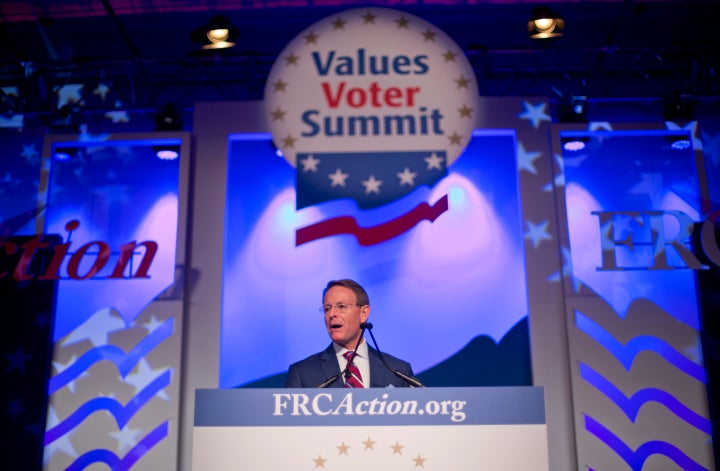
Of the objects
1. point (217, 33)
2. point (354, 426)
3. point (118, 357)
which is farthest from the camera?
point (118, 357)

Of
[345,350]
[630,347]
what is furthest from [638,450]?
[345,350]

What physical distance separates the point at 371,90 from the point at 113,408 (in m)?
3.09

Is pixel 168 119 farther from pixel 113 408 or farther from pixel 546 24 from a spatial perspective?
pixel 546 24

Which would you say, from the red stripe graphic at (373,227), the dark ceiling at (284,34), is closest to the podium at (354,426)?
the red stripe graphic at (373,227)

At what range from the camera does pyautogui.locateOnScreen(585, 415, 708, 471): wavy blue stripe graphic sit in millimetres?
5031

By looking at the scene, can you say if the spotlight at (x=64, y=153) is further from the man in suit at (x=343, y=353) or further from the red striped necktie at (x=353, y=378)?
the red striped necktie at (x=353, y=378)

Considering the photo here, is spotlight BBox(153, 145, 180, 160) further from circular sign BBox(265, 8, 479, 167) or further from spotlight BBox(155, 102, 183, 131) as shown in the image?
circular sign BBox(265, 8, 479, 167)

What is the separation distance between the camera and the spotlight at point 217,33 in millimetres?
5176

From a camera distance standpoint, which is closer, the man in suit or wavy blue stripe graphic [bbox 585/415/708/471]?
the man in suit

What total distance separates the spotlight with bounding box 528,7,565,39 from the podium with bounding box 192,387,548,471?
2831 millimetres

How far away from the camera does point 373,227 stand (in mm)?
4551

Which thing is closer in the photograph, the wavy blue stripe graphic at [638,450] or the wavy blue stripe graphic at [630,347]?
the wavy blue stripe graphic at [638,450]

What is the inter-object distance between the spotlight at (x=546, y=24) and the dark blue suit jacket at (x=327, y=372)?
2.66 meters

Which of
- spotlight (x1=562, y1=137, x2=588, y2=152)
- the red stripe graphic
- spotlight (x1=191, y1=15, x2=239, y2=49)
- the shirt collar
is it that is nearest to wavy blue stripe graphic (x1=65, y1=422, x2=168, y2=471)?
the shirt collar
